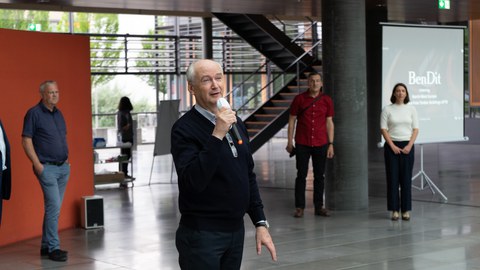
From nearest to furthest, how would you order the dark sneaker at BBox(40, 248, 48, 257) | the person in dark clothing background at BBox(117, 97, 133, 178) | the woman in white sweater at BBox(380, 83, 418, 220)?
the dark sneaker at BBox(40, 248, 48, 257) → the woman in white sweater at BBox(380, 83, 418, 220) → the person in dark clothing background at BBox(117, 97, 133, 178)

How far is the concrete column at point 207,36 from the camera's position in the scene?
73.7 ft

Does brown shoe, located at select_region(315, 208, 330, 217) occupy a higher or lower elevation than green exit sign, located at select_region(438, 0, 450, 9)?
lower

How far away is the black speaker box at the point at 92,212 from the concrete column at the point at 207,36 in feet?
41.2

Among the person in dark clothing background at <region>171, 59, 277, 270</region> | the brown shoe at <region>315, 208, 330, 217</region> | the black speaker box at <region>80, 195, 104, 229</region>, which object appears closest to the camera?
the person in dark clothing background at <region>171, 59, 277, 270</region>

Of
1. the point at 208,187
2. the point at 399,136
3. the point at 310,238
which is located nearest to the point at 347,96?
the point at 399,136

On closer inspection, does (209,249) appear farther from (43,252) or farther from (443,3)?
(443,3)

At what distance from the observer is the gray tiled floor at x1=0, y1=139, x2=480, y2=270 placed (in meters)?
8.00

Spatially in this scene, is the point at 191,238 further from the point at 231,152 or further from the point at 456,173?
the point at 456,173

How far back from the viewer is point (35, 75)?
32.2 feet

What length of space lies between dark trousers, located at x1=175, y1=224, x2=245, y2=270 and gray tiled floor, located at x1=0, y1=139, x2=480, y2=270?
3492 millimetres

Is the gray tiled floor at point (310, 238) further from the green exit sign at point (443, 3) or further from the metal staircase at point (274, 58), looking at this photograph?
the metal staircase at point (274, 58)

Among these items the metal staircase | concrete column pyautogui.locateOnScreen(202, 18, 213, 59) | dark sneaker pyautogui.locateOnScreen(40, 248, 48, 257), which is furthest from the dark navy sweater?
concrete column pyautogui.locateOnScreen(202, 18, 213, 59)

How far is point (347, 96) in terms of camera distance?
11273mm

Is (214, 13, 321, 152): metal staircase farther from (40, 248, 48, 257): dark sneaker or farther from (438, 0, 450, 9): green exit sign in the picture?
(40, 248, 48, 257): dark sneaker
